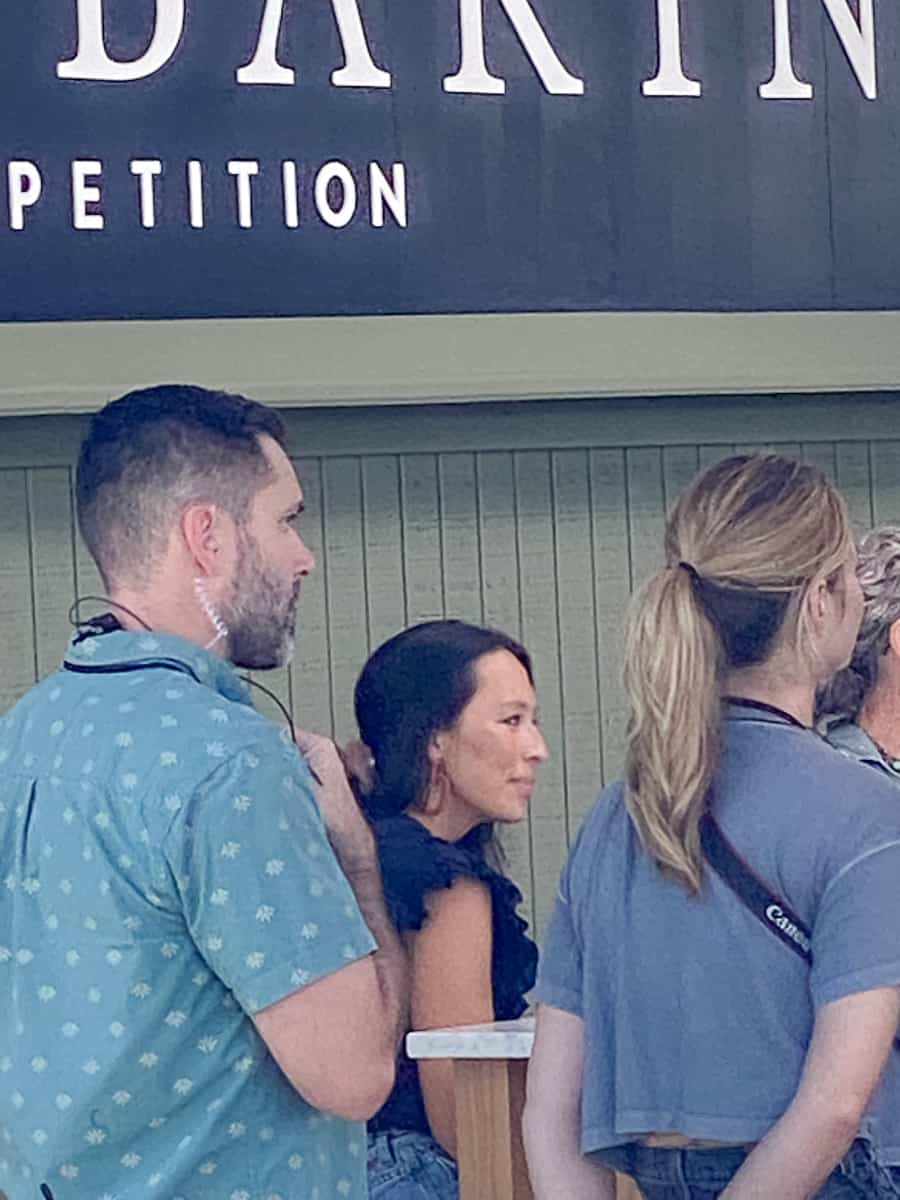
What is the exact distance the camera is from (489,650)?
3889mm

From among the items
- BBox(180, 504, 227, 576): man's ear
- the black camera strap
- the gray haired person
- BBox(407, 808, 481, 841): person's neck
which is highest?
BBox(180, 504, 227, 576): man's ear

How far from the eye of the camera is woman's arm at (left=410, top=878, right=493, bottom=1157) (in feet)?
11.1

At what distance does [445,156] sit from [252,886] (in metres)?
2.51

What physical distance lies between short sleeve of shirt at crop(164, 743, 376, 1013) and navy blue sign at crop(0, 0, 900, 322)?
2175mm

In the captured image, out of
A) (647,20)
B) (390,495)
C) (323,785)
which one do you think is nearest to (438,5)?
(647,20)

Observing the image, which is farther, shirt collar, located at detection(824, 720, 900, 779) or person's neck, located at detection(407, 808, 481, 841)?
person's neck, located at detection(407, 808, 481, 841)

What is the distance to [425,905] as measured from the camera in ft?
11.1

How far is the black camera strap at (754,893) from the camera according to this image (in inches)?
95.5

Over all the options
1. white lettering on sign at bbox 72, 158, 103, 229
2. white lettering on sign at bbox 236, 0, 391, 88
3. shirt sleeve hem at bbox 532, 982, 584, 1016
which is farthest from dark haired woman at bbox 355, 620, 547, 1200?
white lettering on sign at bbox 236, 0, 391, 88

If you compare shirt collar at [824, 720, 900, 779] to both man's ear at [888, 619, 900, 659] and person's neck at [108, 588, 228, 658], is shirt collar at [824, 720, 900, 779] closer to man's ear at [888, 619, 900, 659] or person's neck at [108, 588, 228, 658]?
man's ear at [888, 619, 900, 659]

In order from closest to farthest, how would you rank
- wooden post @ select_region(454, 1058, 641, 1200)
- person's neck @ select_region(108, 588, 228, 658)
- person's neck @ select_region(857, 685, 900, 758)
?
person's neck @ select_region(108, 588, 228, 658)
wooden post @ select_region(454, 1058, 641, 1200)
person's neck @ select_region(857, 685, 900, 758)

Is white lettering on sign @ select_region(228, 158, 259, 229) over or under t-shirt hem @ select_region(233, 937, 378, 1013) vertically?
over

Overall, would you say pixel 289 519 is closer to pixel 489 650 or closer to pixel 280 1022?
pixel 280 1022

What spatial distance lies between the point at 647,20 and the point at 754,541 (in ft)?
8.17
